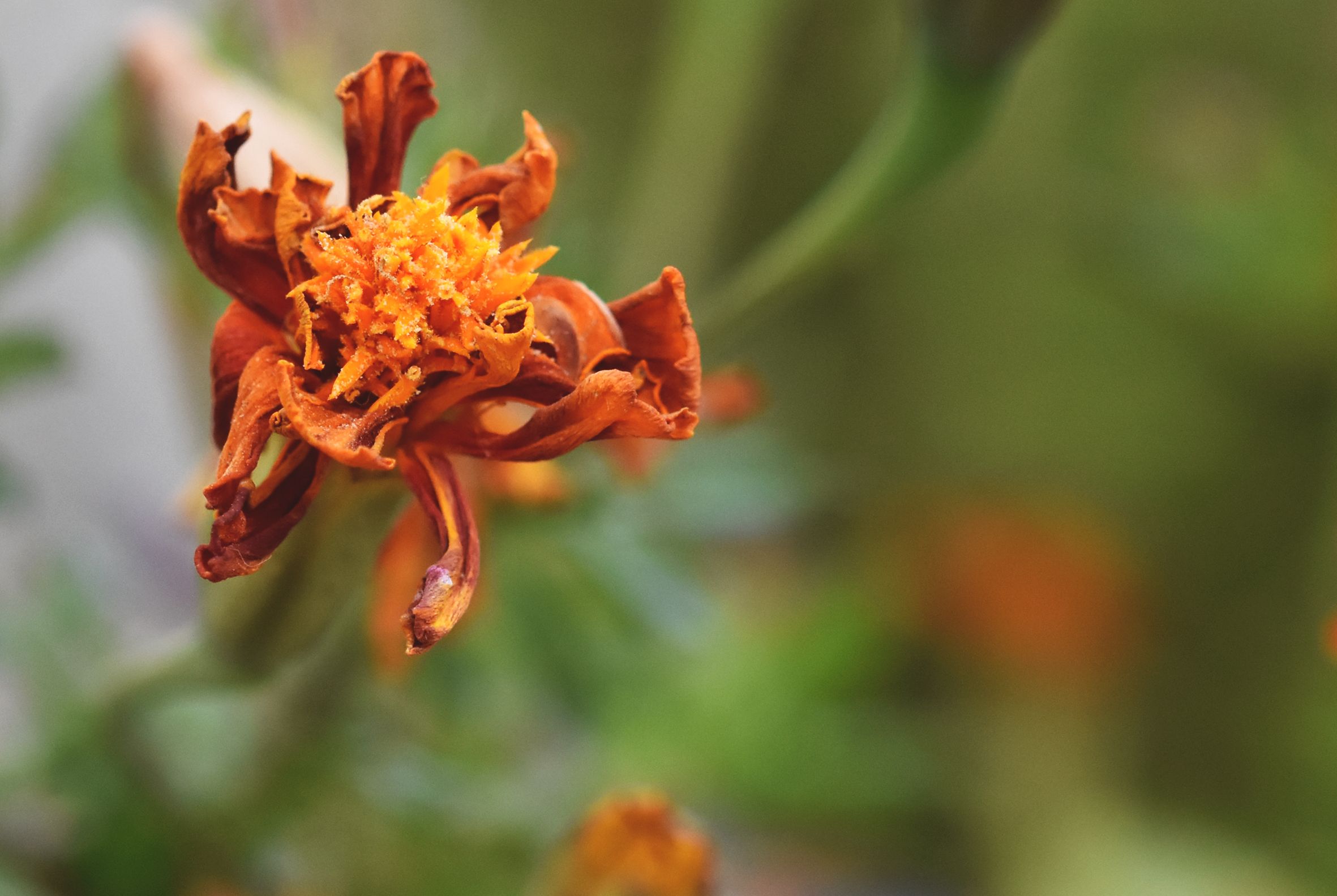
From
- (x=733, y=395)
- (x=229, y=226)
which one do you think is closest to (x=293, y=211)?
(x=229, y=226)

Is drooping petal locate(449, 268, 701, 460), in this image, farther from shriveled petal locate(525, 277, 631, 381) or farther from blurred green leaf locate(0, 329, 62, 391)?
blurred green leaf locate(0, 329, 62, 391)

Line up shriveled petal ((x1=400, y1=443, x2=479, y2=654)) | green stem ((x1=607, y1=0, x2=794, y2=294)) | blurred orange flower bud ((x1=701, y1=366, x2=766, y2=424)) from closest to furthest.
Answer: shriveled petal ((x1=400, y1=443, x2=479, y2=654)), blurred orange flower bud ((x1=701, y1=366, x2=766, y2=424)), green stem ((x1=607, y1=0, x2=794, y2=294))

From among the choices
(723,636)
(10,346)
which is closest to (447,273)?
(10,346)

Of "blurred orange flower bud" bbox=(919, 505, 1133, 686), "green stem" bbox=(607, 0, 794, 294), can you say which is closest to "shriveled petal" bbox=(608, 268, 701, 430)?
"green stem" bbox=(607, 0, 794, 294)

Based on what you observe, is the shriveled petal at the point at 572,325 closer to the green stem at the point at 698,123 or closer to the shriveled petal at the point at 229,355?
the shriveled petal at the point at 229,355

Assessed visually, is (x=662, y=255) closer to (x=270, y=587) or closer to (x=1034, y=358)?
(x=1034, y=358)

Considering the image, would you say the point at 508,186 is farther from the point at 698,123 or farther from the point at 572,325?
the point at 698,123
